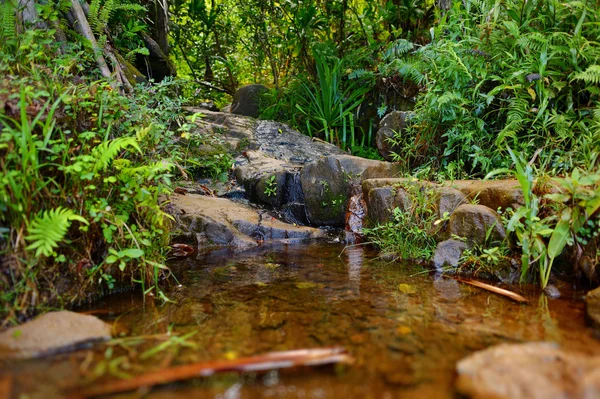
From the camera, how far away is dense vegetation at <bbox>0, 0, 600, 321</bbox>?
190 cm

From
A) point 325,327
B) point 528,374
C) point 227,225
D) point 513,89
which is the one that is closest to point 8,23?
point 227,225

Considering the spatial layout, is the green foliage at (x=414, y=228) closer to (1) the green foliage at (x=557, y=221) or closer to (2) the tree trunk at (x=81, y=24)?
(1) the green foliage at (x=557, y=221)

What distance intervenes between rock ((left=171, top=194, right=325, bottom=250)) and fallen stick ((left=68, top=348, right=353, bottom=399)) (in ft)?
8.30

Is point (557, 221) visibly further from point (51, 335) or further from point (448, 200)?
point (51, 335)

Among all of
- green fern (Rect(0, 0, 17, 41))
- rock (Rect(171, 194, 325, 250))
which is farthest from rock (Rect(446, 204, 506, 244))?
green fern (Rect(0, 0, 17, 41))

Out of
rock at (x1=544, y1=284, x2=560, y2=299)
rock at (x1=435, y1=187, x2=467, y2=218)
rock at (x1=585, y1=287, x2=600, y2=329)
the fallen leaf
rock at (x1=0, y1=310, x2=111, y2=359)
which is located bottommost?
the fallen leaf

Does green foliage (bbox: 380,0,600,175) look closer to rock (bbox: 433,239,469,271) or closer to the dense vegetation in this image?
the dense vegetation

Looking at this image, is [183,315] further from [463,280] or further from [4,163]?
[463,280]

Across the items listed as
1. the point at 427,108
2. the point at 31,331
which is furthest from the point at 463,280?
the point at 31,331

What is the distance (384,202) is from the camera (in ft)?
12.3

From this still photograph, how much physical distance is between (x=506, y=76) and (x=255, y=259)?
2.96 metres

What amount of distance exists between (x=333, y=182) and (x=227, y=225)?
1487 millimetres

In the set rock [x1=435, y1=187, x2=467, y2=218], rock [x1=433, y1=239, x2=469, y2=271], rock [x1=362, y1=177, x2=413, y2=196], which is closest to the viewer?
rock [x1=433, y1=239, x2=469, y2=271]

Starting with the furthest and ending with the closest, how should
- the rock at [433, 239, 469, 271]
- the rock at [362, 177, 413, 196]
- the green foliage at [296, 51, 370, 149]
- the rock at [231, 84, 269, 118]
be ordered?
the rock at [231, 84, 269, 118], the green foliage at [296, 51, 370, 149], the rock at [362, 177, 413, 196], the rock at [433, 239, 469, 271]
